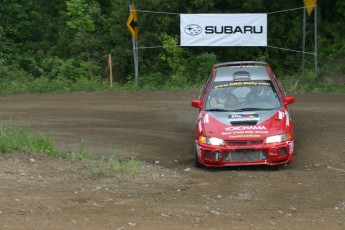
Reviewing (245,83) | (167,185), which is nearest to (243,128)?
(245,83)

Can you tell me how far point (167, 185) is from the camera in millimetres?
8664

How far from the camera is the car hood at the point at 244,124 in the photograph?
10367 millimetres

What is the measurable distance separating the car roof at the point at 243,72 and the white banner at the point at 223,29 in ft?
29.9

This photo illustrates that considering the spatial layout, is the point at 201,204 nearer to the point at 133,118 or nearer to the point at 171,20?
the point at 133,118

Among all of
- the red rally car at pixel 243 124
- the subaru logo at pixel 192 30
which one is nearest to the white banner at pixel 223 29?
the subaru logo at pixel 192 30

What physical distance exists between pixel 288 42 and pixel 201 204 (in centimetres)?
2016

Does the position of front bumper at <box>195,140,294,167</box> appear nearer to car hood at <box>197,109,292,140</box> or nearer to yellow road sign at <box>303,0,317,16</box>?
car hood at <box>197,109,292,140</box>

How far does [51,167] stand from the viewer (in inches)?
370

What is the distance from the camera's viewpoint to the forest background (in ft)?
76.6

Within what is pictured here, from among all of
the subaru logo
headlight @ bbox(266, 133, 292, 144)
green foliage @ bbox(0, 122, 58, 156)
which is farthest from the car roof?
the subaru logo

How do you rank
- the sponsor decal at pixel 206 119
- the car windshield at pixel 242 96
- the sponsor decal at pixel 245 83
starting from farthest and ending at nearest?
the sponsor decal at pixel 245 83 → the car windshield at pixel 242 96 → the sponsor decal at pixel 206 119

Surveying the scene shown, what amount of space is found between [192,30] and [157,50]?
573 cm

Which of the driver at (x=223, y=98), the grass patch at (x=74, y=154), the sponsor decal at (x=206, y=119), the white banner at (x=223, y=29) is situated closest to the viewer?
the grass patch at (x=74, y=154)

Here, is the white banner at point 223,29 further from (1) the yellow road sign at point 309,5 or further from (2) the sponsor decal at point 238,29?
(1) the yellow road sign at point 309,5
